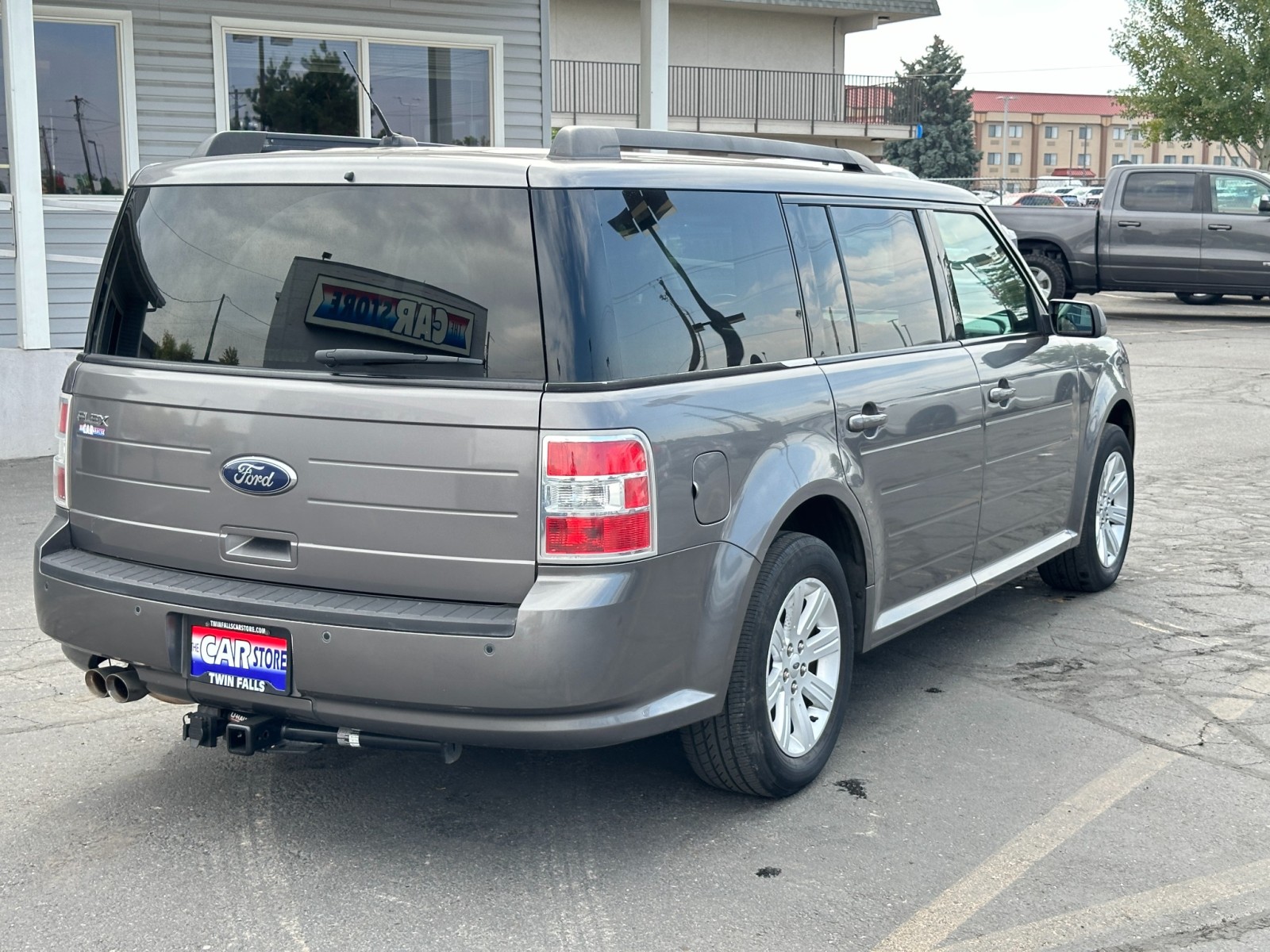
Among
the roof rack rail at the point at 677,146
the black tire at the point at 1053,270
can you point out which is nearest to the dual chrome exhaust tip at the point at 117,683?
the roof rack rail at the point at 677,146

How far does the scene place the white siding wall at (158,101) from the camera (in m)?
12.3

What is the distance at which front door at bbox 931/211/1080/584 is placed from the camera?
5375mm

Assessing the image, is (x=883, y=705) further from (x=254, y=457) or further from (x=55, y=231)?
(x=55, y=231)

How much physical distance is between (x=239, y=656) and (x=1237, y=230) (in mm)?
19107

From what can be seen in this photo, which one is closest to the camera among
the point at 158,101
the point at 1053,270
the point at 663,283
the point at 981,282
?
the point at 663,283

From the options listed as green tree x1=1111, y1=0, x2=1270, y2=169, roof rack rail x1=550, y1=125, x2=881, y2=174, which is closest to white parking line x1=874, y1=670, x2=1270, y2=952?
roof rack rail x1=550, y1=125, x2=881, y2=174

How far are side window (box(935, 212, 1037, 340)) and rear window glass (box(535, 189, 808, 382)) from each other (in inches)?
47.3

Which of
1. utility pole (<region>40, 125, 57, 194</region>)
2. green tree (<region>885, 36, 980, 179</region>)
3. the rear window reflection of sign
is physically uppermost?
green tree (<region>885, 36, 980, 179</region>)

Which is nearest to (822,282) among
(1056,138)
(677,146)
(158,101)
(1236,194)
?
(677,146)

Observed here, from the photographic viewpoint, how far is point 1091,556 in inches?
257

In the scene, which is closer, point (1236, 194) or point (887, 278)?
point (887, 278)

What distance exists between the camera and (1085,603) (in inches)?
259

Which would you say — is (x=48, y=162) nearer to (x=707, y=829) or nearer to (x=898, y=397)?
(x=898, y=397)

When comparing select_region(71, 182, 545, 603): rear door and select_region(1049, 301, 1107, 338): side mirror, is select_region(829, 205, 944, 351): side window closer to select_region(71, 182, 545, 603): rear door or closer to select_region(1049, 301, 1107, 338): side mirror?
select_region(1049, 301, 1107, 338): side mirror
